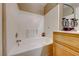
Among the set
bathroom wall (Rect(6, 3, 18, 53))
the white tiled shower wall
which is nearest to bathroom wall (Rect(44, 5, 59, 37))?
the white tiled shower wall

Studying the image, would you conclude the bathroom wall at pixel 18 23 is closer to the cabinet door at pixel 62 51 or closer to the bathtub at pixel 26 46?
the bathtub at pixel 26 46

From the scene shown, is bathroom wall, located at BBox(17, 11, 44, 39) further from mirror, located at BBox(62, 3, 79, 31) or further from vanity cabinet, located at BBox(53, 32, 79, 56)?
mirror, located at BBox(62, 3, 79, 31)

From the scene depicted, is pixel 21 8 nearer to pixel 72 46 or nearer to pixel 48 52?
pixel 48 52

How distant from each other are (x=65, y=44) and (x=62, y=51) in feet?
0.40

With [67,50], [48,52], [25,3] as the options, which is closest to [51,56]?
[48,52]

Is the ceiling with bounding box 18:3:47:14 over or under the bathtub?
over

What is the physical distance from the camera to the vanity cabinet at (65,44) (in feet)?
3.77

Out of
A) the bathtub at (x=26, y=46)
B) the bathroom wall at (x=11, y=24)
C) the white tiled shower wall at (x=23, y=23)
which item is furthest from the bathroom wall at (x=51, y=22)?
the bathroom wall at (x=11, y=24)

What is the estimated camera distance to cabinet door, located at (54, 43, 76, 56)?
128 centimetres

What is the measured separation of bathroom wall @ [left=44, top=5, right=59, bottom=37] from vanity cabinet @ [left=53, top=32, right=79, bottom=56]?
75 mm

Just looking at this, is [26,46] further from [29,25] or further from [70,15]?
[70,15]

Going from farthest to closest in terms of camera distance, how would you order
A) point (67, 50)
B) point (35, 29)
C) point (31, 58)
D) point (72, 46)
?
point (35, 29) → point (31, 58) → point (67, 50) → point (72, 46)

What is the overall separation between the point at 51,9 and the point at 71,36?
0.62 meters

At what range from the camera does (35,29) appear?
169 centimetres
